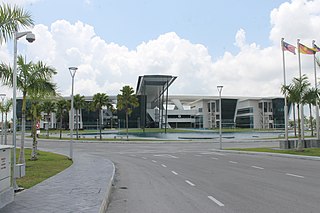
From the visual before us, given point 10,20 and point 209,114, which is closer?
point 10,20

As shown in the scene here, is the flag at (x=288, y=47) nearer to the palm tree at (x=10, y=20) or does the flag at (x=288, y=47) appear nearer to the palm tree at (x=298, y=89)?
the palm tree at (x=298, y=89)

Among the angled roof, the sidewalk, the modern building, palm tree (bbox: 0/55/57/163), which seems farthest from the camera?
the modern building

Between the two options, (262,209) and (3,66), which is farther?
(3,66)

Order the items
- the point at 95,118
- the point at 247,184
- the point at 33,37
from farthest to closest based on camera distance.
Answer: the point at 95,118, the point at 247,184, the point at 33,37

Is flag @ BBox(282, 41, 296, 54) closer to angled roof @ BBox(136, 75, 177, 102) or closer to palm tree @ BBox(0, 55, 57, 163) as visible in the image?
palm tree @ BBox(0, 55, 57, 163)

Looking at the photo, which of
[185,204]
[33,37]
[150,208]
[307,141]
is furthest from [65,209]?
[307,141]

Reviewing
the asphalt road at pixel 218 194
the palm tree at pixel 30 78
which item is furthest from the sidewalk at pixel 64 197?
the palm tree at pixel 30 78

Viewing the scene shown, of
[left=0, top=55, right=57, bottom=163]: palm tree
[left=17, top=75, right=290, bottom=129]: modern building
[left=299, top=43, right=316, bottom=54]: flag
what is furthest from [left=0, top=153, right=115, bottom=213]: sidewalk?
[left=17, top=75, right=290, bottom=129]: modern building

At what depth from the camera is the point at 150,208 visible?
27.8 feet

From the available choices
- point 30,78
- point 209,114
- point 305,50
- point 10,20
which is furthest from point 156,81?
point 10,20

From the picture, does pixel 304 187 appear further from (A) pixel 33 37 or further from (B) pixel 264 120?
(B) pixel 264 120

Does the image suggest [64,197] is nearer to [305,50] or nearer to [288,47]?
[288,47]

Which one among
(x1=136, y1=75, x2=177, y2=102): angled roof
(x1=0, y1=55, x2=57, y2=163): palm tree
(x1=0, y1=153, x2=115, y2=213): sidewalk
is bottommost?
(x1=0, y1=153, x2=115, y2=213): sidewalk

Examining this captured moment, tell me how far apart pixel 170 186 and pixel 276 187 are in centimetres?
359
